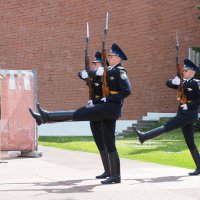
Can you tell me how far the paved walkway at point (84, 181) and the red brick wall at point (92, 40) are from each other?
15.7 metres

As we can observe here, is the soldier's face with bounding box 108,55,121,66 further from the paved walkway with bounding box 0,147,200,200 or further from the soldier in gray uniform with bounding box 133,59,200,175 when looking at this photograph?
the paved walkway with bounding box 0,147,200,200

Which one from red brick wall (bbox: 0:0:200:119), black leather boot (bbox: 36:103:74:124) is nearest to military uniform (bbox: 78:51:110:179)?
black leather boot (bbox: 36:103:74:124)

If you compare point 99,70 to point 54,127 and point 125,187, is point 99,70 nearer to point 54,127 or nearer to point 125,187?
point 125,187

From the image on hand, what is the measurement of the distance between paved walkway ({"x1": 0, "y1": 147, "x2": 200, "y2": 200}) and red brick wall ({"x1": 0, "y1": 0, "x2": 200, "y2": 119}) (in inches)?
618

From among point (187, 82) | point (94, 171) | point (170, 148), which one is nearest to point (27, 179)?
point (94, 171)

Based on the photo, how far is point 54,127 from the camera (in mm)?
30500

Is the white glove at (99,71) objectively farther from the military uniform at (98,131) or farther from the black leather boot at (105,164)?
the black leather boot at (105,164)

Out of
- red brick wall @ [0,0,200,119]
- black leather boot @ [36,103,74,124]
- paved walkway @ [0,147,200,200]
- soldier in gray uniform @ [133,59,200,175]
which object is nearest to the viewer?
paved walkway @ [0,147,200,200]

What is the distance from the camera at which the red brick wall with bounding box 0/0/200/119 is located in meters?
29.9

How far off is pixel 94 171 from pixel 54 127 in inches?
725

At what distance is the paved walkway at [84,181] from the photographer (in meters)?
8.59

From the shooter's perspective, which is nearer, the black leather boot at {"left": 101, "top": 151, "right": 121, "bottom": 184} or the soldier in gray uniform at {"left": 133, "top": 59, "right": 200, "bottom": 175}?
the black leather boot at {"left": 101, "top": 151, "right": 121, "bottom": 184}

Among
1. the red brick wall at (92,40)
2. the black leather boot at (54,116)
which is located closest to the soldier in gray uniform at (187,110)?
the black leather boot at (54,116)

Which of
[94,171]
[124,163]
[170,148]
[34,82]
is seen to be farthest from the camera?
[170,148]
